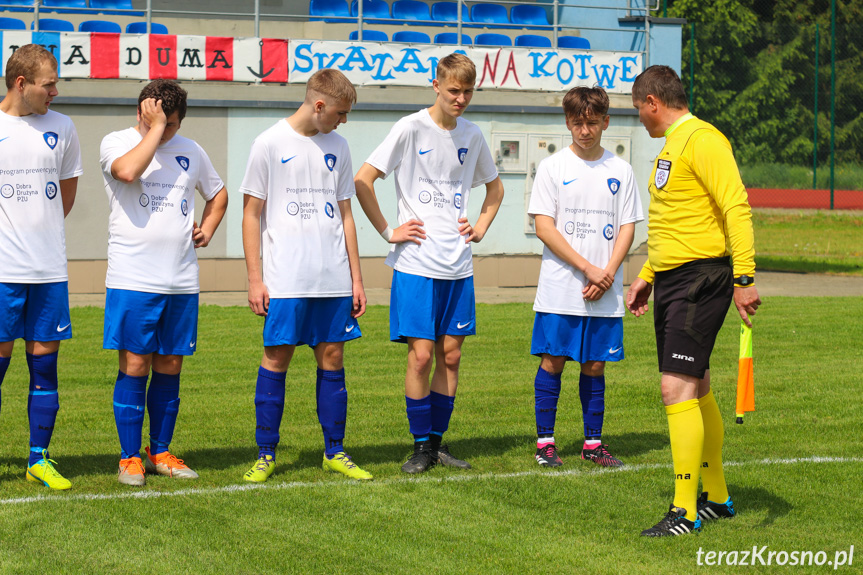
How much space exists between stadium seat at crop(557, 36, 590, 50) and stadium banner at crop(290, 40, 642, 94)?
1.39 meters

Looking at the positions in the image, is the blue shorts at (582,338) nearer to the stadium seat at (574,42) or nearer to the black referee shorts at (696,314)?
the black referee shorts at (696,314)

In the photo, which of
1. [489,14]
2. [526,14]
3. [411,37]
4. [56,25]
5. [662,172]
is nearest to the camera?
[662,172]

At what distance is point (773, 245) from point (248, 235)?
848 inches

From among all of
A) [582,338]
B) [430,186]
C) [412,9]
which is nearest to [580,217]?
[582,338]

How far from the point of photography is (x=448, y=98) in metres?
5.75

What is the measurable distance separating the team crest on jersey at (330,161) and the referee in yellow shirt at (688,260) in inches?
66.6

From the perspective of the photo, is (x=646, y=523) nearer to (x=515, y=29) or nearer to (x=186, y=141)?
(x=186, y=141)

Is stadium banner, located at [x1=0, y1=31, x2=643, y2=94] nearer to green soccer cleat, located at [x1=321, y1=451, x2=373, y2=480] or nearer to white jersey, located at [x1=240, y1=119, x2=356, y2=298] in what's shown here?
white jersey, located at [x1=240, y1=119, x2=356, y2=298]

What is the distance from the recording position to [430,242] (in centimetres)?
584

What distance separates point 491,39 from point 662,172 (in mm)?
14631

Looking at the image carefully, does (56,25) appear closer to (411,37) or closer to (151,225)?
(411,37)

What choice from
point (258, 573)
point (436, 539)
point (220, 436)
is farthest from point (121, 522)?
point (220, 436)

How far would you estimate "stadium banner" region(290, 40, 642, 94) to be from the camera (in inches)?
634

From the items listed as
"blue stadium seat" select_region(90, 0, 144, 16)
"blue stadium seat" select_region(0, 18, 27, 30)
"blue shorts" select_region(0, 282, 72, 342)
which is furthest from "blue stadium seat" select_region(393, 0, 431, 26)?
"blue shorts" select_region(0, 282, 72, 342)
